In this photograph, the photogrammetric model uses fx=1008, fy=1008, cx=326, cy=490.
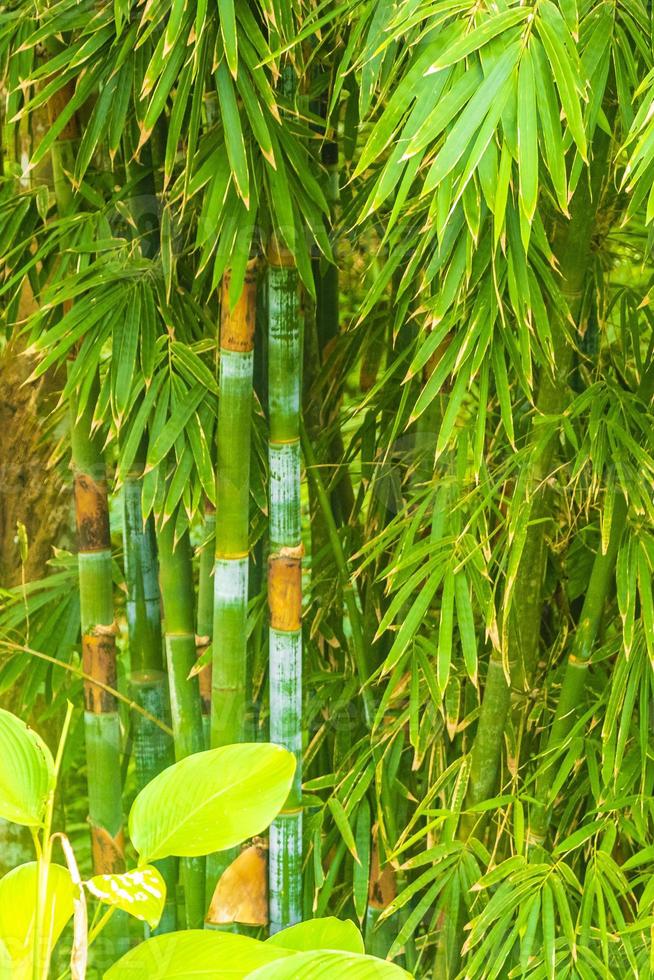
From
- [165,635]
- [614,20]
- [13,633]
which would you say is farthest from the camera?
[13,633]

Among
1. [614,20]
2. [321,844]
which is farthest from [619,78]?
[321,844]

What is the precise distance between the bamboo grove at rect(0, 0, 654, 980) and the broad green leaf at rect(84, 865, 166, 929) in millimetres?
407

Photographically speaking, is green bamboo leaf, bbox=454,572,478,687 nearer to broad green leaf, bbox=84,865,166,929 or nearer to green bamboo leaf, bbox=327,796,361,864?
green bamboo leaf, bbox=327,796,361,864

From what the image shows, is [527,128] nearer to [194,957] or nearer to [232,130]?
[232,130]

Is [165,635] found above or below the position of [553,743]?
above

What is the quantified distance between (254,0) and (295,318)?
0.35 metres

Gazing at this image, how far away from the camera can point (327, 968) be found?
2.93 ft

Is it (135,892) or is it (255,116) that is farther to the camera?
(255,116)

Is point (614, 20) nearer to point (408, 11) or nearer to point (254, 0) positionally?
point (408, 11)

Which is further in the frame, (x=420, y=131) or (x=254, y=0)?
(x=254, y=0)

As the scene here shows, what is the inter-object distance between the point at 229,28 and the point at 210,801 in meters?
0.76

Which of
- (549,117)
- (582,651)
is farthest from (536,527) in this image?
(549,117)

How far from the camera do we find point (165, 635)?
134 cm

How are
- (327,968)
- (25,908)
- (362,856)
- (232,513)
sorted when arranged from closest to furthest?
(327,968) < (25,908) < (232,513) < (362,856)
